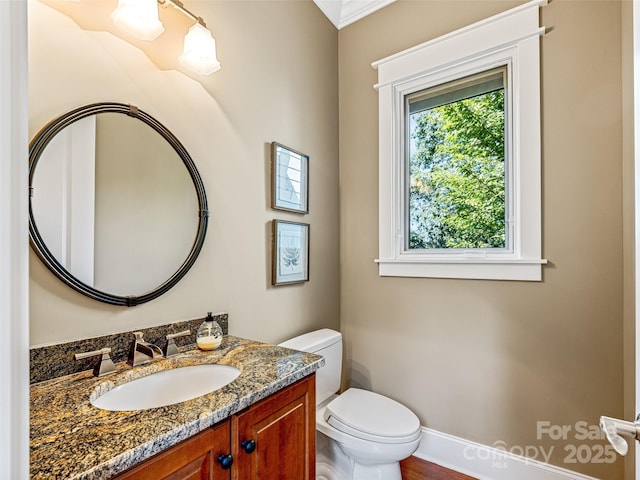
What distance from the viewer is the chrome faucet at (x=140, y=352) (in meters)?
1.03

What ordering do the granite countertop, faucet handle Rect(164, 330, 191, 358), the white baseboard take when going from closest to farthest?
the granite countertop
faucet handle Rect(164, 330, 191, 358)
the white baseboard

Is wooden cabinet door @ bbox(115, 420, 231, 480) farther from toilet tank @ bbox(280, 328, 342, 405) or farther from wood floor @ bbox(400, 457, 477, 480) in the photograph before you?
wood floor @ bbox(400, 457, 477, 480)

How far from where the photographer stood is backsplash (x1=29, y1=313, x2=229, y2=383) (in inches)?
→ 34.7

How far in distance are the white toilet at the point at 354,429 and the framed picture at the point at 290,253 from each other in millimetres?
334

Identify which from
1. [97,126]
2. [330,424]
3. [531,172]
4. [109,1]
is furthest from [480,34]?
[330,424]

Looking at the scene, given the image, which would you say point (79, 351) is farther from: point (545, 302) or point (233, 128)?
point (545, 302)

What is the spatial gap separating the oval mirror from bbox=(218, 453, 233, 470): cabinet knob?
1.97 ft

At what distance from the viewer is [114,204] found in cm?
108

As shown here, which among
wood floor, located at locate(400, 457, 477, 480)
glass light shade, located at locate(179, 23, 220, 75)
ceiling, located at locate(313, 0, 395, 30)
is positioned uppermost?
ceiling, located at locate(313, 0, 395, 30)

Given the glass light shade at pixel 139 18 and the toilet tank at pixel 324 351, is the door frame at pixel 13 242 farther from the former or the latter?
the toilet tank at pixel 324 351

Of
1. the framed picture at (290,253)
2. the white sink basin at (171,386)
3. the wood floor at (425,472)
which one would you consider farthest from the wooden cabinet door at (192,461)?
the wood floor at (425,472)

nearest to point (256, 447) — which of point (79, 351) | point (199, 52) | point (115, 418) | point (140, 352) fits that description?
point (115, 418)

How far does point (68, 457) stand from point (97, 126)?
0.94 m

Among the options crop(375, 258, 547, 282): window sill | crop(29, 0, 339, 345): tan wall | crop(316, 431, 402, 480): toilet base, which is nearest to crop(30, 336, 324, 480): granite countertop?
crop(29, 0, 339, 345): tan wall
